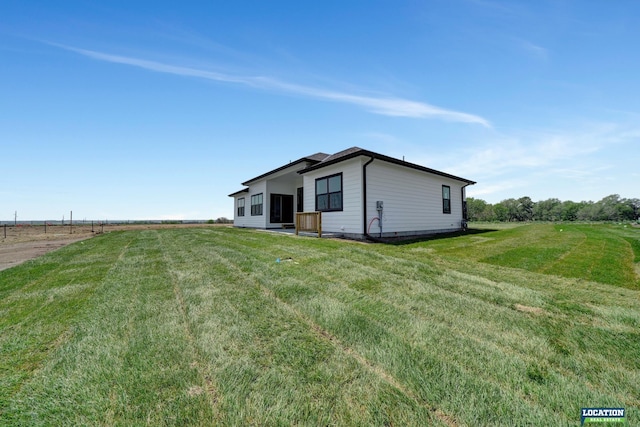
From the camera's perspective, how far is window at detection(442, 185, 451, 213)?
13805mm

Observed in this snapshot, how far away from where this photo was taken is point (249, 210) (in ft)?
65.6

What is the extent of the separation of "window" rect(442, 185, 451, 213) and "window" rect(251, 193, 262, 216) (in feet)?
39.9

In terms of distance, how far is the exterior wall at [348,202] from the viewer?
9.58 metres

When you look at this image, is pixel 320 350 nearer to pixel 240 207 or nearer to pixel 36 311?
pixel 36 311

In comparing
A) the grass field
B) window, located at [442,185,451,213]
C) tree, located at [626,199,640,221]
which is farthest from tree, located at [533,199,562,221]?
the grass field

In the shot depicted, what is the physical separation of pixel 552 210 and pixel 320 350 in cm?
12069

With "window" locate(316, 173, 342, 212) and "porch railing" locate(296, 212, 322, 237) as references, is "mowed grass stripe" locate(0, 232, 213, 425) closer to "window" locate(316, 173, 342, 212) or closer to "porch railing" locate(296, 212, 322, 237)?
"porch railing" locate(296, 212, 322, 237)

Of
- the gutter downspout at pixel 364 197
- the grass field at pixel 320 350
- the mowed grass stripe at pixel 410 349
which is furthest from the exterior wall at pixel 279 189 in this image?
the mowed grass stripe at pixel 410 349

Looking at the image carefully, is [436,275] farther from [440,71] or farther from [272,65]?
[272,65]

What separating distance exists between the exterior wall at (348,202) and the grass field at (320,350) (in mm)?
5604

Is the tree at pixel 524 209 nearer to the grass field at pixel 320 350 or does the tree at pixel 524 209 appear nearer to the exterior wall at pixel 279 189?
the exterior wall at pixel 279 189

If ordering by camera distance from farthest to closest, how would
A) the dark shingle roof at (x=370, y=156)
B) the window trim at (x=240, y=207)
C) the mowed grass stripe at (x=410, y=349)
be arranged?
the window trim at (x=240, y=207), the dark shingle roof at (x=370, y=156), the mowed grass stripe at (x=410, y=349)

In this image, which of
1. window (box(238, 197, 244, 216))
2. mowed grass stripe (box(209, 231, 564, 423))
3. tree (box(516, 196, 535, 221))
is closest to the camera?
mowed grass stripe (box(209, 231, 564, 423))

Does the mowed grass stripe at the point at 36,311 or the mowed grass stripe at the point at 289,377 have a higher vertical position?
the mowed grass stripe at the point at 289,377
